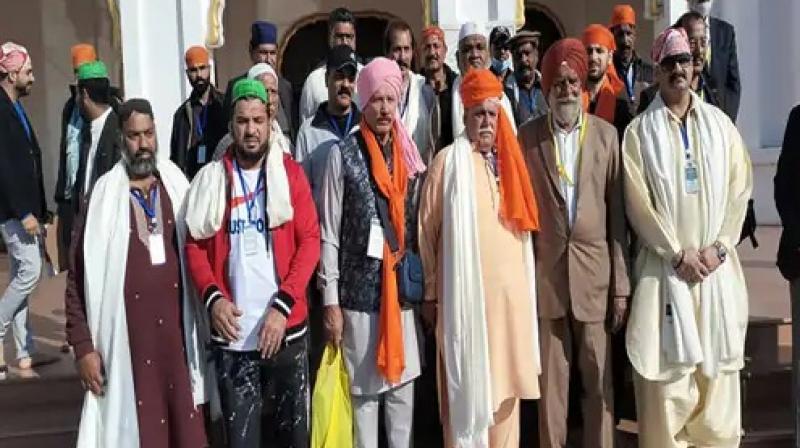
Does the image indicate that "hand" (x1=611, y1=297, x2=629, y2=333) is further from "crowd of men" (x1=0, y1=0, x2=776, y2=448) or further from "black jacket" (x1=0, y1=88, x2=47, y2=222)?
"black jacket" (x1=0, y1=88, x2=47, y2=222)

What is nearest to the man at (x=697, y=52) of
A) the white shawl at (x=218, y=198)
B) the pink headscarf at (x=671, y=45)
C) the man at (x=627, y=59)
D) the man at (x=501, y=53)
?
the man at (x=627, y=59)

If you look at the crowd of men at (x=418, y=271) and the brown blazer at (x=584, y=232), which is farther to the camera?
the brown blazer at (x=584, y=232)

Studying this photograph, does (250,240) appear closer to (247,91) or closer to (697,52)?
(247,91)

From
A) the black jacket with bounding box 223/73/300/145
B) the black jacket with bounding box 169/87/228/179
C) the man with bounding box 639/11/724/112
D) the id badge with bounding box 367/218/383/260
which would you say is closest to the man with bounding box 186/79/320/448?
the id badge with bounding box 367/218/383/260

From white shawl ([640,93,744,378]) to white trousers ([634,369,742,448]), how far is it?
9 cm

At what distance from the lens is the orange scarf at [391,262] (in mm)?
3770

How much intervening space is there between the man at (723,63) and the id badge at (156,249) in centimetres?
370

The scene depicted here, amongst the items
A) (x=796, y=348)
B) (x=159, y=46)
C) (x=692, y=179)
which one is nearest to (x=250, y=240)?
(x=692, y=179)

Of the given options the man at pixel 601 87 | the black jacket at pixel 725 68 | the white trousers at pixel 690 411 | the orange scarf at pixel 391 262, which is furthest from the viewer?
the black jacket at pixel 725 68

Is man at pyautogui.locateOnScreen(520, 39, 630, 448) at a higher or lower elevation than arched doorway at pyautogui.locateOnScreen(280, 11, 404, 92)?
lower

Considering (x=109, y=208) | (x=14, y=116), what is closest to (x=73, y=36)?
(x=14, y=116)

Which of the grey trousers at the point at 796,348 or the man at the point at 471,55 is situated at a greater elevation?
the man at the point at 471,55

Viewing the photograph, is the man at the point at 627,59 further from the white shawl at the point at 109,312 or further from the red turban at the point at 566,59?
the white shawl at the point at 109,312

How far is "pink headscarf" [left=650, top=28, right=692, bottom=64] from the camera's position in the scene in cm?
395
